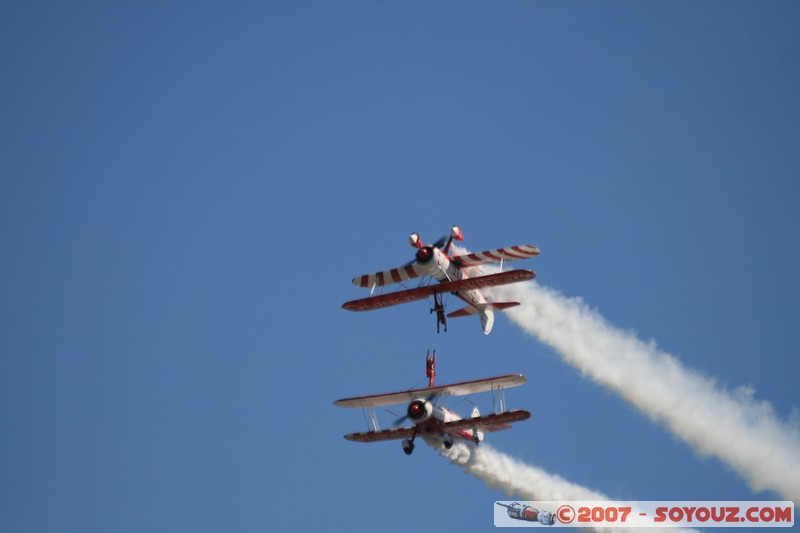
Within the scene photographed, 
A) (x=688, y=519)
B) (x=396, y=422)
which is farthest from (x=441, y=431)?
(x=688, y=519)

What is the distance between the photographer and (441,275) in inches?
2153

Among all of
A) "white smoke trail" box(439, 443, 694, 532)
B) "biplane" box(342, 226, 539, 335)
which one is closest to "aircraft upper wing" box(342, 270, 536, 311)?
"biplane" box(342, 226, 539, 335)

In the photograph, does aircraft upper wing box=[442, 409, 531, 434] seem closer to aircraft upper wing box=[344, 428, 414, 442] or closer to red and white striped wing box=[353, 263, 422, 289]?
aircraft upper wing box=[344, 428, 414, 442]

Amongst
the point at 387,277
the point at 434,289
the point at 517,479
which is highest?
the point at 387,277

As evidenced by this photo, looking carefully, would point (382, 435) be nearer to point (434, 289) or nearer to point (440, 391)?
point (440, 391)

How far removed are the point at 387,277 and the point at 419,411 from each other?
5.22 metres

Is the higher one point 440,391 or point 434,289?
point 434,289

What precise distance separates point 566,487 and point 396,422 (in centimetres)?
715

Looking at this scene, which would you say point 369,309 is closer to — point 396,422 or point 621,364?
point 396,422

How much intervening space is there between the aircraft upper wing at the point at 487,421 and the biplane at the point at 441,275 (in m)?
3.06

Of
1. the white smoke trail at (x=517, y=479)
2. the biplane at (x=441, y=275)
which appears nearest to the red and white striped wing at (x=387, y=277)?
the biplane at (x=441, y=275)

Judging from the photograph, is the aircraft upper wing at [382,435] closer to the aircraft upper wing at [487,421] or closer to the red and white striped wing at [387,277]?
the aircraft upper wing at [487,421]

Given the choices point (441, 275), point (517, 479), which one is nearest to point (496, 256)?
point (441, 275)

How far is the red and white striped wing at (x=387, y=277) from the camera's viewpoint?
55219 mm
